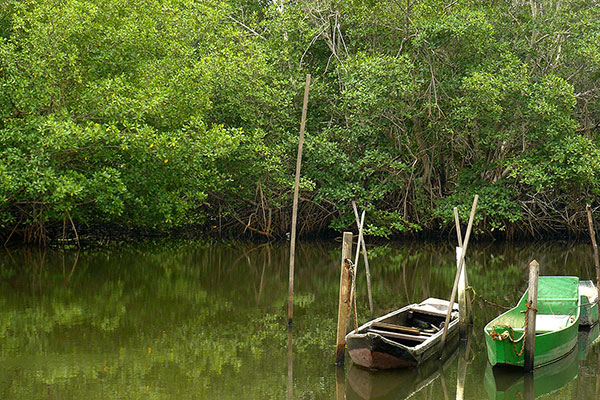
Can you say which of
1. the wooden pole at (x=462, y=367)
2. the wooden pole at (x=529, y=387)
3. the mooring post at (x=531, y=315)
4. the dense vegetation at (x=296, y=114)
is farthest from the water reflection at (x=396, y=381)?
the dense vegetation at (x=296, y=114)

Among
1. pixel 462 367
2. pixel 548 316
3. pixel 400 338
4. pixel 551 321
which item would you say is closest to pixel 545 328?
pixel 551 321

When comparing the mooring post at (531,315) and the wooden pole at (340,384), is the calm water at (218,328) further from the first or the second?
the mooring post at (531,315)

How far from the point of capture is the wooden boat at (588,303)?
10547mm

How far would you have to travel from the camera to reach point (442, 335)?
861 centimetres

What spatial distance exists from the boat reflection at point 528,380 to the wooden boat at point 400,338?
0.75 metres

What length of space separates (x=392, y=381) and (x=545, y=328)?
2674 millimetres

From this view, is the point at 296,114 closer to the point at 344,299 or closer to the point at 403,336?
the point at 403,336

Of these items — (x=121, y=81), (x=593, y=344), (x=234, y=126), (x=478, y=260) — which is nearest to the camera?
(x=593, y=344)

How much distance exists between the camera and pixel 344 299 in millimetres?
7961

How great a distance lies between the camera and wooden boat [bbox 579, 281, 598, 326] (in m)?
10.5

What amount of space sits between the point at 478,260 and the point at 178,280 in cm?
721

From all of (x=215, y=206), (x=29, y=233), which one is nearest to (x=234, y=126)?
(x=215, y=206)

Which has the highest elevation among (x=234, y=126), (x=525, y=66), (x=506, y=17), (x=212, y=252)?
(x=506, y=17)

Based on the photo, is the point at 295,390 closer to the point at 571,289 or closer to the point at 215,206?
the point at 571,289
